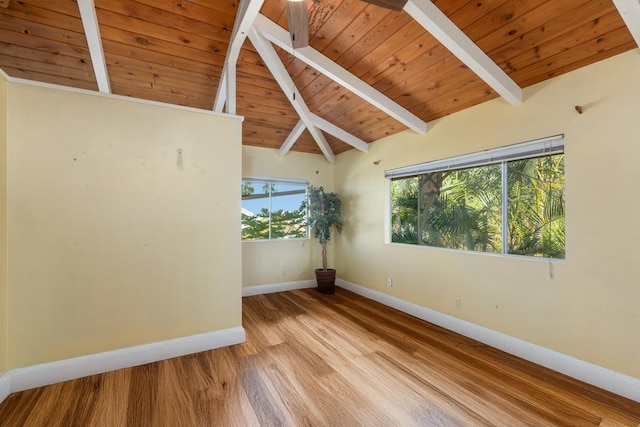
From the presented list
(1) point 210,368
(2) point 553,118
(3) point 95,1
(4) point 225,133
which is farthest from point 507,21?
(1) point 210,368

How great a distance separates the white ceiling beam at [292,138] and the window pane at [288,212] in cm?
59

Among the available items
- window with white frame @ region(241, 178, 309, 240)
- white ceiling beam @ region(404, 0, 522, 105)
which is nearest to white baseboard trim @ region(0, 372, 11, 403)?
window with white frame @ region(241, 178, 309, 240)

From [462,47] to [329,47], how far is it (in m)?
1.20

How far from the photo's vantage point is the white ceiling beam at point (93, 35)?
7.12ft

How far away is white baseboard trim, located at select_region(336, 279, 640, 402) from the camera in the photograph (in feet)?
6.39

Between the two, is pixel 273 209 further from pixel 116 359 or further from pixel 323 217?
pixel 116 359

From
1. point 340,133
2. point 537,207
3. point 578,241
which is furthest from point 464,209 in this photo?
point 340,133

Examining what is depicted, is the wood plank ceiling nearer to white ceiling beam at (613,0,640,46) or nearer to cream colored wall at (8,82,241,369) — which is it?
white ceiling beam at (613,0,640,46)

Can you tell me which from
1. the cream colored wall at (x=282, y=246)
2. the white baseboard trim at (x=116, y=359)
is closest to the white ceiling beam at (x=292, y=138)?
the cream colored wall at (x=282, y=246)

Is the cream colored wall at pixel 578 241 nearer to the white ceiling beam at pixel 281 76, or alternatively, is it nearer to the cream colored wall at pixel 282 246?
the white ceiling beam at pixel 281 76

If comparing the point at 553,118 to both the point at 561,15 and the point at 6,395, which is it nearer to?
the point at 561,15

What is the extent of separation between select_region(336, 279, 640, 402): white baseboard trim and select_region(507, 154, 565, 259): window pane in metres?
0.82

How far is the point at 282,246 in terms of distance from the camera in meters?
4.69

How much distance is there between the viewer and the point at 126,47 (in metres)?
2.71
